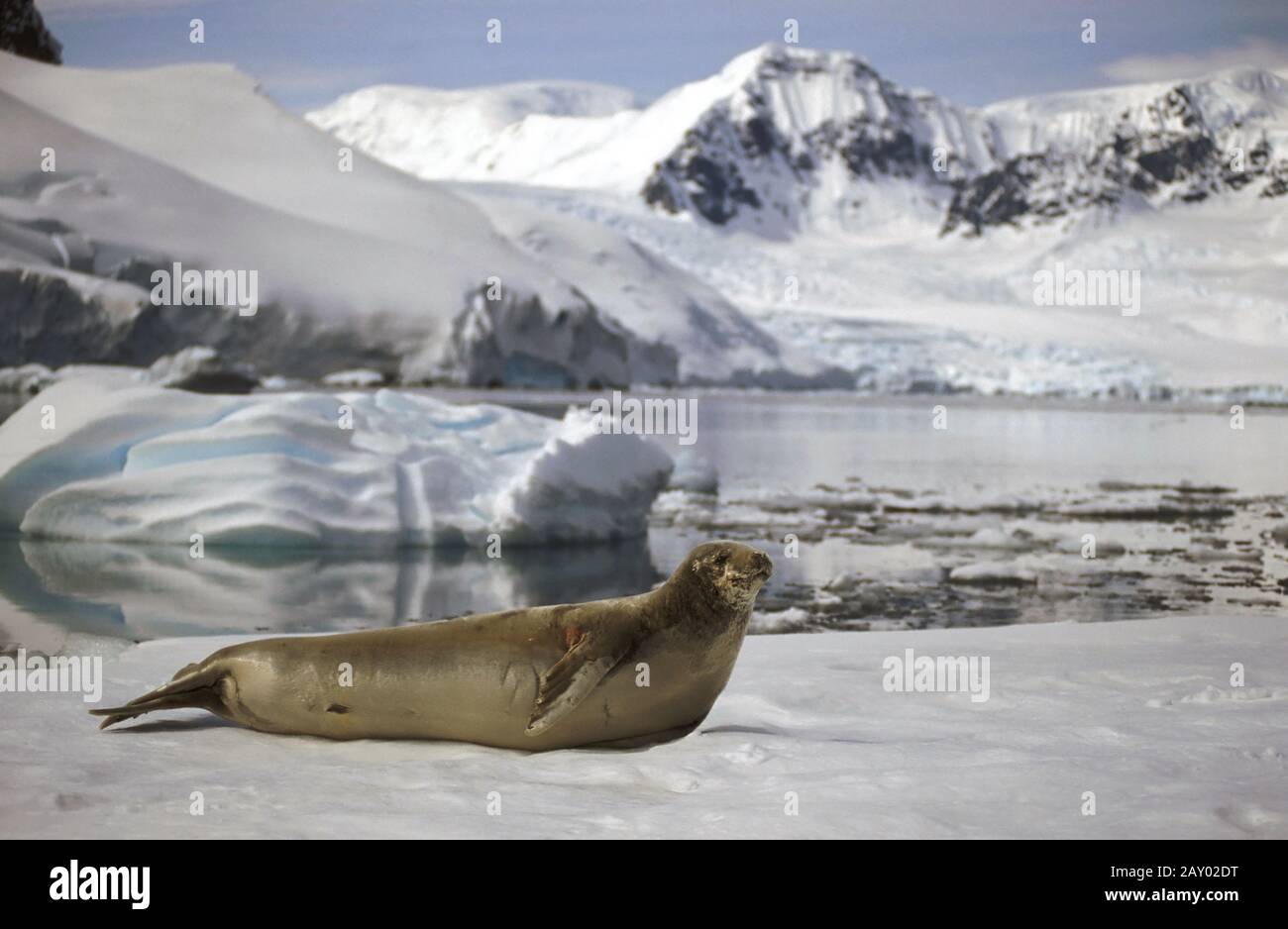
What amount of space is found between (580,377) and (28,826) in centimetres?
3294

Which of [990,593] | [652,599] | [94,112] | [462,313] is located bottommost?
[990,593]

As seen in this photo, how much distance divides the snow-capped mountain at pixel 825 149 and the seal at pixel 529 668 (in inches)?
3659

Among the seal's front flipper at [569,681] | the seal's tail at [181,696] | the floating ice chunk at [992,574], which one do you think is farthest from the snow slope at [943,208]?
the seal's tail at [181,696]

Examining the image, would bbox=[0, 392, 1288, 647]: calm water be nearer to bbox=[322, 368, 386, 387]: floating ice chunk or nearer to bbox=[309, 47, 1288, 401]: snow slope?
bbox=[309, 47, 1288, 401]: snow slope

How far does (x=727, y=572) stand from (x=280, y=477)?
21.7 ft

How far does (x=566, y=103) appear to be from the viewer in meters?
121

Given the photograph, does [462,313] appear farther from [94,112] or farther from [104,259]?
[94,112]

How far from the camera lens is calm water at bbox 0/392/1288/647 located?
23.6ft

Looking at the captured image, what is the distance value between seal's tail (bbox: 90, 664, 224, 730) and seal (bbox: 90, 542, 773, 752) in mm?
163

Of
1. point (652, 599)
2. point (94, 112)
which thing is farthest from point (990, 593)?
point (94, 112)

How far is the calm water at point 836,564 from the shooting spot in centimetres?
719

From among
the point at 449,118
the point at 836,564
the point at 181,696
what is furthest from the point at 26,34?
the point at 449,118

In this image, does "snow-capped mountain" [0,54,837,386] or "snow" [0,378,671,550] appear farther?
"snow-capped mountain" [0,54,837,386]

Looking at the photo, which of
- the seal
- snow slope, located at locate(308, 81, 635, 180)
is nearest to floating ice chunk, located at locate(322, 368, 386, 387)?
the seal
